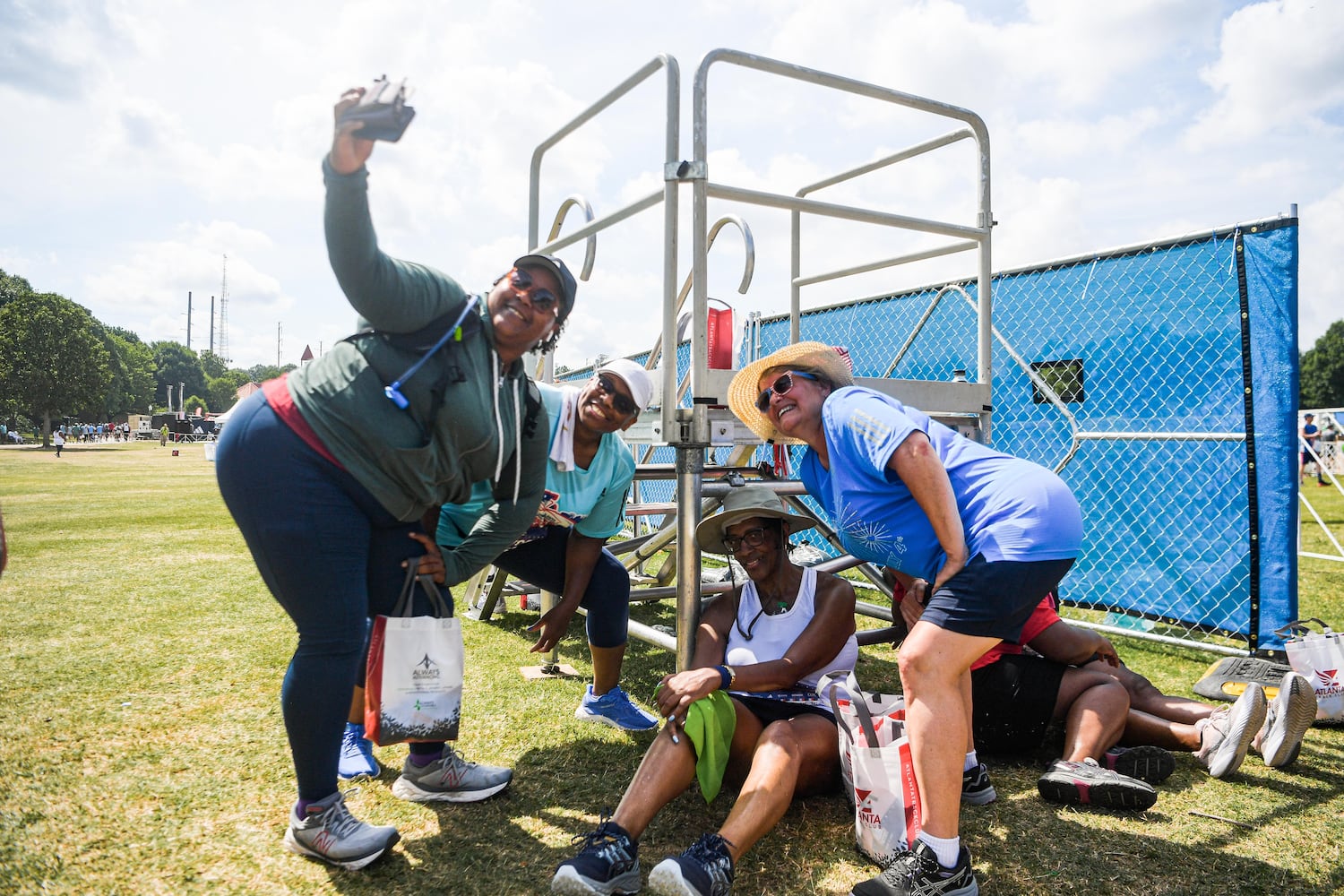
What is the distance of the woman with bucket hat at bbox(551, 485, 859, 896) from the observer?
2.13m

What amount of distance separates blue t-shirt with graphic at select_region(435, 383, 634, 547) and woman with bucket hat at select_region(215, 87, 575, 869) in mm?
763

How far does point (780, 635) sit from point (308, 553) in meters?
1.61

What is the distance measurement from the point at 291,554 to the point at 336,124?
1.07 m

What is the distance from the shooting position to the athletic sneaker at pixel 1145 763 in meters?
2.90

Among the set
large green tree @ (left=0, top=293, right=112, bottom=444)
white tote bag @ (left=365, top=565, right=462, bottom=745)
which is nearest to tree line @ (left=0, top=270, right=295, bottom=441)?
large green tree @ (left=0, top=293, right=112, bottom=444)

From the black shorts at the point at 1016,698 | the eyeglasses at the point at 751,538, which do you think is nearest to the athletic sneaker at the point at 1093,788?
the black shorts at the point at 1016,698

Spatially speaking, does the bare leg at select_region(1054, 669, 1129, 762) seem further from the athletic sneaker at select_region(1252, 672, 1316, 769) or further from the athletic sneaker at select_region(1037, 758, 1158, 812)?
the athletic sneaker at select_region(1252, 672, 1316, 769)

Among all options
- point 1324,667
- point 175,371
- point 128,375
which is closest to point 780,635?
point 1324,667

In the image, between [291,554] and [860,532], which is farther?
[860,532]

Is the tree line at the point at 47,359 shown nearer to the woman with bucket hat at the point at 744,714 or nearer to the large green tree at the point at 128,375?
the large green tree at the point at 128,375

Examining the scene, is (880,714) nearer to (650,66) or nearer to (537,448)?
(537,448)

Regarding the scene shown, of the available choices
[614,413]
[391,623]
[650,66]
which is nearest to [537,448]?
[614,413]

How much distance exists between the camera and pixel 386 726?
2.37 m

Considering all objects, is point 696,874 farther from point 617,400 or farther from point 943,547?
point 617,400
